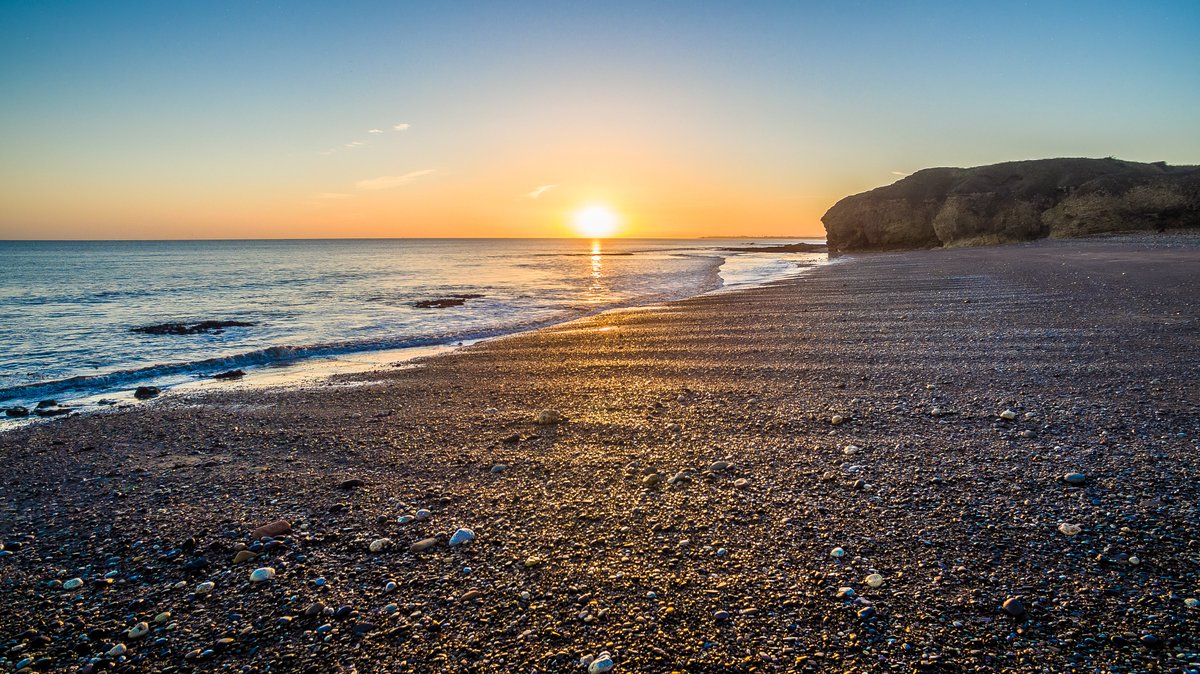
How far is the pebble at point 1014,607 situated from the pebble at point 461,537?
313cm

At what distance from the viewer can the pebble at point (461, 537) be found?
3855mm

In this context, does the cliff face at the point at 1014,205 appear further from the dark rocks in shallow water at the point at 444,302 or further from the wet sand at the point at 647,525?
the wet sand at the point at 647,525

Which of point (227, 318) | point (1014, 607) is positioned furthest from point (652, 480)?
point (227, 318)

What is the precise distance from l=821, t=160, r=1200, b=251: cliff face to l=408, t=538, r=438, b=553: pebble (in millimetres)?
65445

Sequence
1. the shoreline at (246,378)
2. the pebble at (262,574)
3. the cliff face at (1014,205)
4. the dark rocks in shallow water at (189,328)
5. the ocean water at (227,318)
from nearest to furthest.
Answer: the pebble at (262,574) < the shoreline at (246,378) < the ocean water at (227,318) < the dark rocks in shallow water at (189,328) < the cliff face at (1014,205)

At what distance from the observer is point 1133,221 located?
160 feet

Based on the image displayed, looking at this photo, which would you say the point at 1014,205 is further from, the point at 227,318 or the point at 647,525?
the point at 647,525

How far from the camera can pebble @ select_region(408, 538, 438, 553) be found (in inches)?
149

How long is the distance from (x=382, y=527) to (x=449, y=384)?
526 cm

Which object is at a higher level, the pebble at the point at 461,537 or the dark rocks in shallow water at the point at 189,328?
the dark rocks in shallow water at the point at 189,328

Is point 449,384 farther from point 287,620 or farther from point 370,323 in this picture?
point 370,323

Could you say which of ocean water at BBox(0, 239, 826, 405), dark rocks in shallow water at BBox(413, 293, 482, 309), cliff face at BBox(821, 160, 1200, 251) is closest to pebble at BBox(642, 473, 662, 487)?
ocean water at BBox(0, 239, 826, 405)

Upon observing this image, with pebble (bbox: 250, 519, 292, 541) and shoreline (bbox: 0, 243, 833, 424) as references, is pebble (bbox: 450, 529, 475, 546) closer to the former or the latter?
pebble (bbox: 250, 519, 292, 541)

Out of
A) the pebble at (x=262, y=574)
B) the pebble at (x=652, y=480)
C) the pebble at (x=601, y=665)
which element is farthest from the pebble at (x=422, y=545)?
the pebble at (x=652, y=480)
